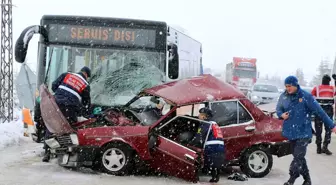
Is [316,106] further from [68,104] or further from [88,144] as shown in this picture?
[68,104]

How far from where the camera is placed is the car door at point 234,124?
28.3 ft

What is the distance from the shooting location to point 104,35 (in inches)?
401

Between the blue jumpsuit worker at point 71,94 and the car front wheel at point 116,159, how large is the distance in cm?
125

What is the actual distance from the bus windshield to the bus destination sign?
0.16 meters

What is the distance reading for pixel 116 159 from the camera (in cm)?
820

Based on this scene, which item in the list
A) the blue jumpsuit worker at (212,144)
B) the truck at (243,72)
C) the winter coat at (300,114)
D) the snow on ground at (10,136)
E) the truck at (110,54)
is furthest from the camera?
the truck at (243,72)

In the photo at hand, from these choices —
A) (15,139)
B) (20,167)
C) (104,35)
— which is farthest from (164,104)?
(15,139)

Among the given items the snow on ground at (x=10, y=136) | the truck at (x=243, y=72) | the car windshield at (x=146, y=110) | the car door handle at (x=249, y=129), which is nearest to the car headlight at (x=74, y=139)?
the car windshield at (x=146, y=110)

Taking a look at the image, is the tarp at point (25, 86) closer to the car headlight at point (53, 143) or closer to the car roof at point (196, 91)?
A: the car headlight at point (53, 143)

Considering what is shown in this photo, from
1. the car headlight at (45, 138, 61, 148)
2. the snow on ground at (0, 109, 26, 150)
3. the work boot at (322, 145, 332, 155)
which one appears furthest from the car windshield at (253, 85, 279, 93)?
the car headlight at (45, 138, 61, 148)

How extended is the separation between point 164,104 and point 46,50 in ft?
8.95

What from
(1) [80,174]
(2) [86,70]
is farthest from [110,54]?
(1) [80,174]

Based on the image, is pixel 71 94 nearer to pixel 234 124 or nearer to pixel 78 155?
pixel 78 155

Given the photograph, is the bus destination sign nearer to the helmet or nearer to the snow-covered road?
the helmet
